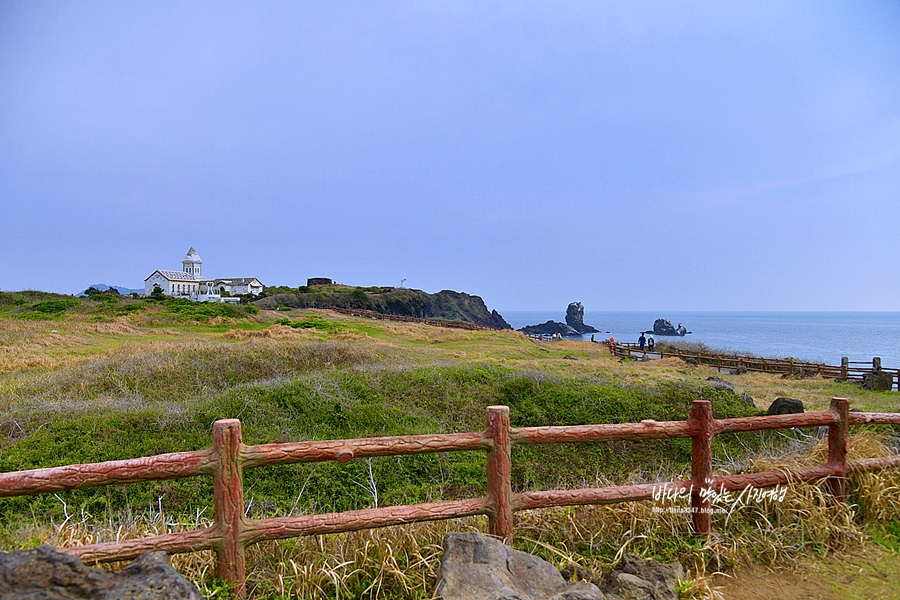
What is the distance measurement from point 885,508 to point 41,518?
31.6ft

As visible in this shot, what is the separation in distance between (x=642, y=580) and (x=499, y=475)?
124 centimetres

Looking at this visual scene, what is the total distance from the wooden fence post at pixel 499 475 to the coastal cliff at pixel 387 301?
5268 centimetres

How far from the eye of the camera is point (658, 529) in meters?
4.69

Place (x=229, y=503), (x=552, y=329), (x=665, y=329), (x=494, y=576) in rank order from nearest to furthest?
1. (x=494, y=576)
2. (x=229, y=503)
3. (x=552, y=329)
4. (x=665, y=329)

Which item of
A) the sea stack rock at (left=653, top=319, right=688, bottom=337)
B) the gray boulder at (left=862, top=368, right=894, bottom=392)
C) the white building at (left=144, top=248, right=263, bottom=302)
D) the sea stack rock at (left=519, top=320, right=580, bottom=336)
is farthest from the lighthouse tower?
the sea stack rock at (left=653, top=319, right=688, bottom=337)

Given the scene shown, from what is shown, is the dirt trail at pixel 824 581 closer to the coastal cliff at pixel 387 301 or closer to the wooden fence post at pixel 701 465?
the wooden fence post at pixel 701 465

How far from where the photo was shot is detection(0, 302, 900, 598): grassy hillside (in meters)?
4.43

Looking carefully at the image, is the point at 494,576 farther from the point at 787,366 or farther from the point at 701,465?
the point at 787,366

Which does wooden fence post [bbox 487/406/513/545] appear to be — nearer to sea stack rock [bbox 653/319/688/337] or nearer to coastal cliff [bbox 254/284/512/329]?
coastal cliff [bbox 254/284/512/329]

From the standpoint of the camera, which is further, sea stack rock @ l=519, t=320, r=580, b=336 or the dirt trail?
sea stack rock @ l=519, t=320, r=580, b=336

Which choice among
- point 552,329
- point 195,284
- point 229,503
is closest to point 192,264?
point 195,284

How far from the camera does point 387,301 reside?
261ft

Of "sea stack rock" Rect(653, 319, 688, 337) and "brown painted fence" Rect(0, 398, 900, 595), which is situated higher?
"brown painted fence" Rect(0, 398, 900, 595)

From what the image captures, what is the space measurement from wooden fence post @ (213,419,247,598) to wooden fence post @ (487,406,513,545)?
6.00 ft
